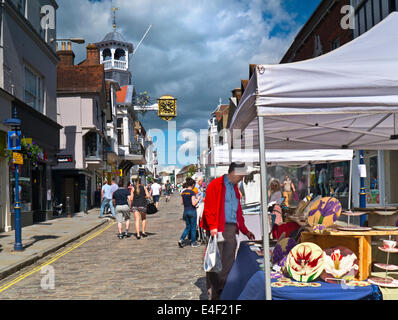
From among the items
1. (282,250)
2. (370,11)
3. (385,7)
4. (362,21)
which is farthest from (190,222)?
(362,21)

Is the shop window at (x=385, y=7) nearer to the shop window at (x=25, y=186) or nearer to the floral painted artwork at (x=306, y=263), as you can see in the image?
the shop window at (x=25, y=186)

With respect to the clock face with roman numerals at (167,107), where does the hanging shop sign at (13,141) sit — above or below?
below

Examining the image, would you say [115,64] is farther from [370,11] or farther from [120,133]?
[370,11]

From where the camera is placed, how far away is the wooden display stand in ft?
13.3

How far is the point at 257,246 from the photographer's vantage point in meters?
5.47

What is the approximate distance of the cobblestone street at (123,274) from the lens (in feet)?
21.0

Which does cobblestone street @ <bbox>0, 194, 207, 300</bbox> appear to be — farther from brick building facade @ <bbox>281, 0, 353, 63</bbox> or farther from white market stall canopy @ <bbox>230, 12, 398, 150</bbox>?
brick building facade @ <bbox>281, 0, 353, 63</bbox>

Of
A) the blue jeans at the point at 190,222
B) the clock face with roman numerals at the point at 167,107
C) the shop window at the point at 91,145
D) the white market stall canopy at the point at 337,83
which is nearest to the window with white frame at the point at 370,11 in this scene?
the blue jeans at the point at 190,222

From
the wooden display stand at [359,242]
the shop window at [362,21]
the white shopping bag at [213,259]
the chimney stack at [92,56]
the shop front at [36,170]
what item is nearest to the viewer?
the wooden display stand at [359,242]

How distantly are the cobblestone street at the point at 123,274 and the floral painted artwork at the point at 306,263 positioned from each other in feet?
7.84

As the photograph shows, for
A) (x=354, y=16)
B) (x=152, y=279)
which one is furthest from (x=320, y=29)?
(x=152, y=279)

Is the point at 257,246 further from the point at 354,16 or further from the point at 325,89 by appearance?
the point at 354,16

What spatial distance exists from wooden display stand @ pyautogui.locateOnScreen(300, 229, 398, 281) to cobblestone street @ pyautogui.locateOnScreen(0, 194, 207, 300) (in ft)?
7.96

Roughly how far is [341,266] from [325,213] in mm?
784
